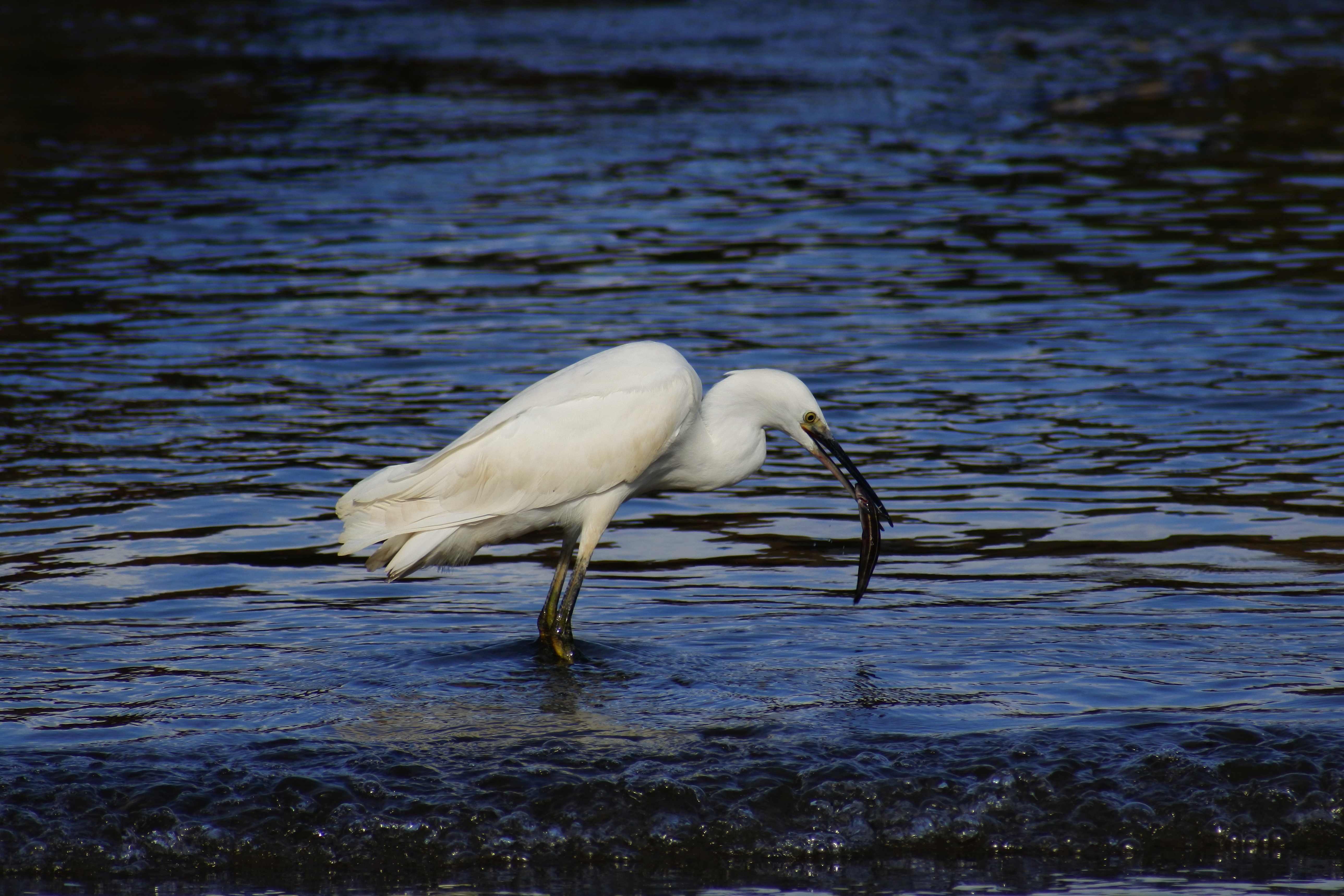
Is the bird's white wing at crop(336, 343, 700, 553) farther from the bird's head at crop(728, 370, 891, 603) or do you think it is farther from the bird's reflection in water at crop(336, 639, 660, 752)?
the bird's reflection in water at crop(336, 639, 660, 752)

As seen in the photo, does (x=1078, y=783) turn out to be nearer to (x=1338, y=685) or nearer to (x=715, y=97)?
(x=1338, y=685)

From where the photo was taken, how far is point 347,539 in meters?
6.50

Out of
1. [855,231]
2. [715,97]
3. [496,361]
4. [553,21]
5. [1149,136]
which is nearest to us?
[496,361]

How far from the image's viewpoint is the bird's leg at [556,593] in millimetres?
6430

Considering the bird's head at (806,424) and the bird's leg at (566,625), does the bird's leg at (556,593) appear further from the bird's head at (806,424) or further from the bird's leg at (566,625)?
the bird's head at (806,424)

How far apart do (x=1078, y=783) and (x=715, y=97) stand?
16.6 m

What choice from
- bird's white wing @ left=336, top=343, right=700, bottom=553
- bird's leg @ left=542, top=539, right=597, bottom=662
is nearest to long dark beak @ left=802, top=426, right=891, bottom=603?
bird's white wing @ left=336, top=343, right=700, bottom=553

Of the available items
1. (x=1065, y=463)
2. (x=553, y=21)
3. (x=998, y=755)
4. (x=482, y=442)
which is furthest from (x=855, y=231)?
(x=553, y=21)

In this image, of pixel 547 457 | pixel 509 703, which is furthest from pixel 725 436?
pixel 509 703

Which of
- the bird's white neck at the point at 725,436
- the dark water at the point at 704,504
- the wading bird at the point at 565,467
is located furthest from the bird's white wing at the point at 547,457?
the dark water at the point at 704,504

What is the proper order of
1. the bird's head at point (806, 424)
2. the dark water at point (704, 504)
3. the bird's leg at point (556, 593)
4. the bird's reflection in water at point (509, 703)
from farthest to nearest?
the bird's head at point (806, 424) → the bird's leg at point (556, 593) → the bird's reflection in water at point (509, 703) → the dark water at point (704, 504)

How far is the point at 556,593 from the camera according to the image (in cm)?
647

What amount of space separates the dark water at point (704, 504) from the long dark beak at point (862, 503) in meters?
0.19

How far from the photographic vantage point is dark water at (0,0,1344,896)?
501 centimetres
